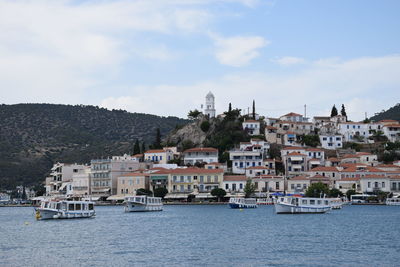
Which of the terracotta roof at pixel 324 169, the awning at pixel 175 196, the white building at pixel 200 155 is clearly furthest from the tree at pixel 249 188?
the white building at pixel 200 155

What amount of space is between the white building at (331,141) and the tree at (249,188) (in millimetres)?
25693

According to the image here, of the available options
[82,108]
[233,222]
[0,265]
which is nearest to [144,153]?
[233,222]

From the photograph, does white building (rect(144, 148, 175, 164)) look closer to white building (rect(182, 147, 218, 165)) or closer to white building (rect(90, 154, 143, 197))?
white building (rect(182, 147, 218, 165))

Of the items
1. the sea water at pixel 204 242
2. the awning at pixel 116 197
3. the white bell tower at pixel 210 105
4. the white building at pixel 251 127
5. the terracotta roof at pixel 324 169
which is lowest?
the sea water at pixel 204 242

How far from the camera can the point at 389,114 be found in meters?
163

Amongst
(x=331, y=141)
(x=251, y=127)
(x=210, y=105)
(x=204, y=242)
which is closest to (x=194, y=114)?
(x=210, y=105)

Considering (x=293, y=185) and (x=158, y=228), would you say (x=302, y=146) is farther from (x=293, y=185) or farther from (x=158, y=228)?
(x=158, y=228)

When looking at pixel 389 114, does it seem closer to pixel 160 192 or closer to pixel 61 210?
pixel 160 192

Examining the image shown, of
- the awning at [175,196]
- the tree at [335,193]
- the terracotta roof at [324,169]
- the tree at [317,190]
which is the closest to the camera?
the tree at [317,190]

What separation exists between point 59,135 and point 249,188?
241 feet

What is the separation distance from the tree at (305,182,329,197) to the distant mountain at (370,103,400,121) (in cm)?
6571

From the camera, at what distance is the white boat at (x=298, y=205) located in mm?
72062

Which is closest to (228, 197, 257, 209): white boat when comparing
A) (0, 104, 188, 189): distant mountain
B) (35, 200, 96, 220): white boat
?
(35, 200, 96, 220): white boat

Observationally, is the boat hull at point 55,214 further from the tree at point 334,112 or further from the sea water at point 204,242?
the tree at point 334,112
